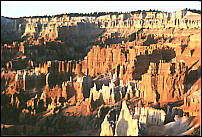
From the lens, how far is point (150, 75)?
1043 centimetres

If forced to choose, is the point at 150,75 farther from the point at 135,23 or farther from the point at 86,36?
the point at 135,23

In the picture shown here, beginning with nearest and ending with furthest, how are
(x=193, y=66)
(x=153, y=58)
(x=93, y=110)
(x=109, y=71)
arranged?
(x=93, y=110) → (x=193, y=66) → (x=109, y=71) → (x=153, y=58)

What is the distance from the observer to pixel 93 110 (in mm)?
9172

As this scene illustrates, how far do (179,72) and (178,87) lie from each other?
0.69m

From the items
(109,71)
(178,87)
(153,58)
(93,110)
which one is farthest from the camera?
(153,58)

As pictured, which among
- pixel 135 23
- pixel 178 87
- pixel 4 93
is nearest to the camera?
pixel 4 93

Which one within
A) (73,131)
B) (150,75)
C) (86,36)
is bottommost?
(73,131)

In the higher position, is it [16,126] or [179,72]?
[179,72]

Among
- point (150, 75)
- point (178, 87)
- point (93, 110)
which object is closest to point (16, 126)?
point (93, 110)

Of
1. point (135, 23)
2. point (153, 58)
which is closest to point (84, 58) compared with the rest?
point (153, 58)

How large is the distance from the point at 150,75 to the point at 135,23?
24636mm

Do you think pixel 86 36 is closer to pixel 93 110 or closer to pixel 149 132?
pixel 93 110

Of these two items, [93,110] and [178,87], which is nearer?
[93,110]

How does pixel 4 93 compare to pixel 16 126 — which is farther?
pixel 4 93
